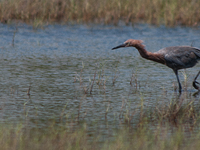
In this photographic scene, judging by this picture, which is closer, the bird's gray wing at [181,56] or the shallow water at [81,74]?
the shallow water at [81,74]

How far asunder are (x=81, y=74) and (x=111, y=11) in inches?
340

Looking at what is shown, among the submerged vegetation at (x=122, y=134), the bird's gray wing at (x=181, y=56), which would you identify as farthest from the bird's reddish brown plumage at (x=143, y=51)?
the submerged vegetation at (x=122, y=134)

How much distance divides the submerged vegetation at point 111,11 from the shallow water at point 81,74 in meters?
0.86

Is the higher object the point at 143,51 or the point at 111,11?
the point at 111,11

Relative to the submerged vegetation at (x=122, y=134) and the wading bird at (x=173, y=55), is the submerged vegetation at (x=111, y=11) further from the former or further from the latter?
the submerged vegetation at (x=122, y=134)

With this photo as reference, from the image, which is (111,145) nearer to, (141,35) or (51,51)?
(51,51)

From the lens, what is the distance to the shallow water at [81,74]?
7.18 metres

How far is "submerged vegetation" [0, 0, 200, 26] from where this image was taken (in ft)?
56.7

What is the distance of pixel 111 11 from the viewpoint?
60.1 ft

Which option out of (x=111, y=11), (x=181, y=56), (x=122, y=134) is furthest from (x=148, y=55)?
(x=111, y=11)

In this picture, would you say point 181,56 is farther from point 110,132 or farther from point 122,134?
Answer: point 122,134

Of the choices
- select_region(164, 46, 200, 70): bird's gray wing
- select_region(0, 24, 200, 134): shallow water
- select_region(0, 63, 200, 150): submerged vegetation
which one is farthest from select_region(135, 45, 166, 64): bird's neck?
select_region(0, 63, 200, 150): submerged vegetation

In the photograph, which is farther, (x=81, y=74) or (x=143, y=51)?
(x=81, y=74)

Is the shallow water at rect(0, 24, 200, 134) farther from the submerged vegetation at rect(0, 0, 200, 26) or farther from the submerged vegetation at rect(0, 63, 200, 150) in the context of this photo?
the submerged vegetation at rect(0, 0, 200, 26)
